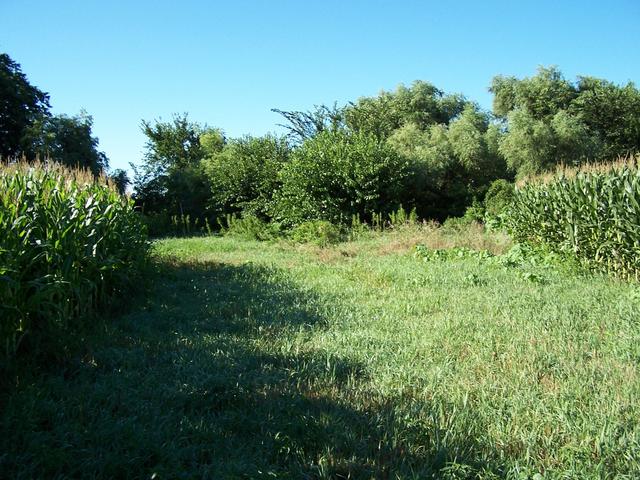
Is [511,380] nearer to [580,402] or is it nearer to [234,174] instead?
[580,402]

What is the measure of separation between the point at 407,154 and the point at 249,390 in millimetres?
17079

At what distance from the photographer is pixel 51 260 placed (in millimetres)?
4738

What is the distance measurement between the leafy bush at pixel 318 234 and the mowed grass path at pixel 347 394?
7.95 metres

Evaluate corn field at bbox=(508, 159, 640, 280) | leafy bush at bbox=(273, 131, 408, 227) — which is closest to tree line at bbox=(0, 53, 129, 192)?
leafy bush at bbox=(273, 131, 408, 227)

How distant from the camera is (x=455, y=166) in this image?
20688 millimetres

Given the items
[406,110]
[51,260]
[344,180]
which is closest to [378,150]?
[344,180]

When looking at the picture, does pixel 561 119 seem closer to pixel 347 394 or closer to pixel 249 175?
pixel 249 175

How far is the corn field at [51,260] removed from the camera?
411 cm

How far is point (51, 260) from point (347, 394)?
3.46 metres

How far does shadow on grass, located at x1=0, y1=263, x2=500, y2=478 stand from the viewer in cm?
256

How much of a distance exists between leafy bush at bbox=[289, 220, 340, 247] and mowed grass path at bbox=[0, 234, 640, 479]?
7.95 metres

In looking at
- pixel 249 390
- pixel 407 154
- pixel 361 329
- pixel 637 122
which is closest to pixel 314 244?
pixel 407 154

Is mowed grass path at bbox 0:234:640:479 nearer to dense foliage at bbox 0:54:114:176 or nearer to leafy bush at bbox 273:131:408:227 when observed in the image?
leafy bush at bbox 273:131:408:227

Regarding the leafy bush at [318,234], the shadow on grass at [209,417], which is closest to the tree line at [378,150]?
the leafy bush at [318,234]
